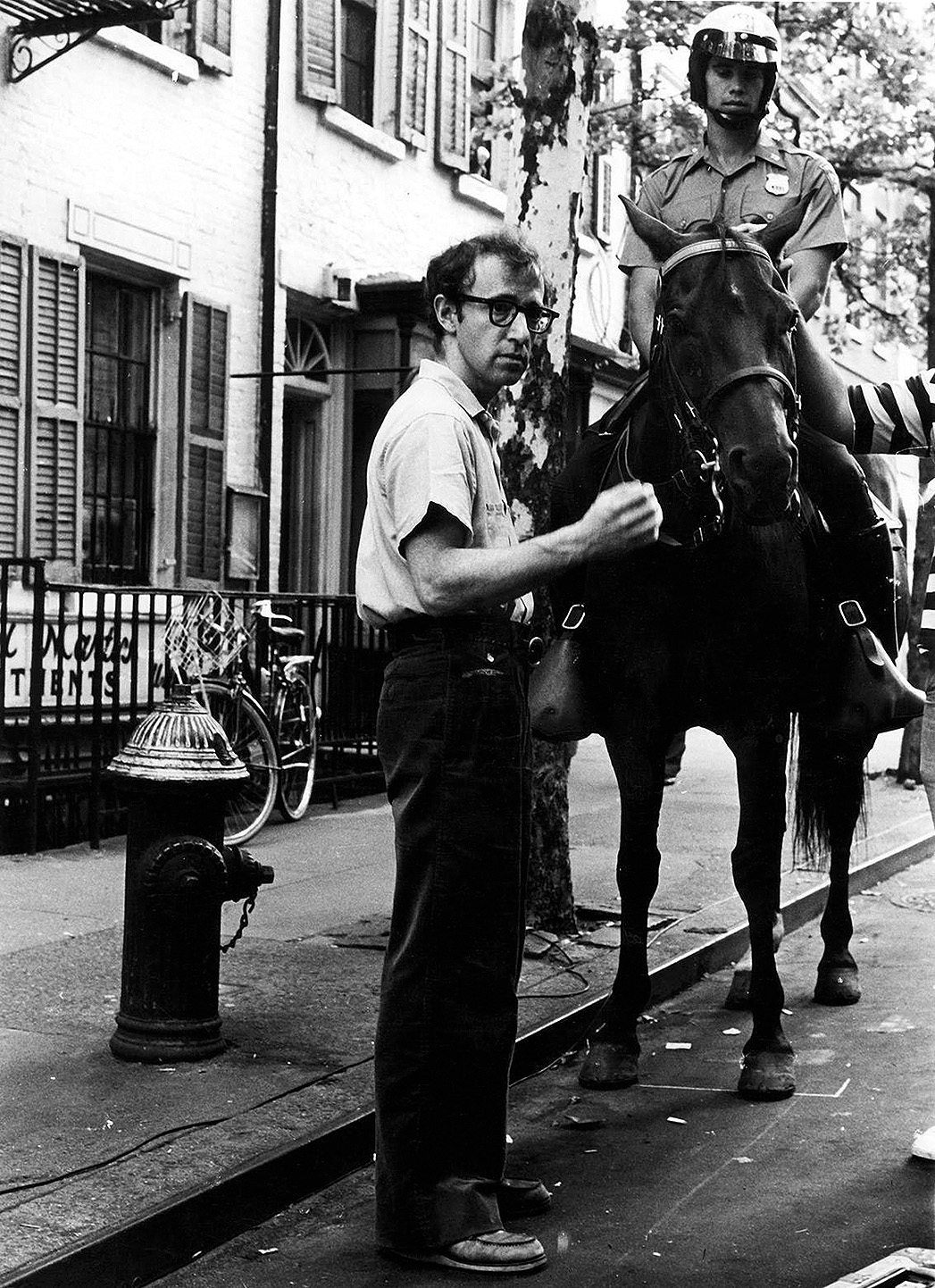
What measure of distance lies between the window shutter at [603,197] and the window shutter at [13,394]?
1033cm

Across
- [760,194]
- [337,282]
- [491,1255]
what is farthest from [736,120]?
[337,282]

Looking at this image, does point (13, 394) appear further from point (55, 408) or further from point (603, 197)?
point (603, 197)

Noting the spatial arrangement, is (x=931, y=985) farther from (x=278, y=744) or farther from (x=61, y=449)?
(x=61, y=449)

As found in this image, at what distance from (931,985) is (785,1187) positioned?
2924 millimetres

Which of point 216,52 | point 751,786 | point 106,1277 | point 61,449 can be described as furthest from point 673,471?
point 216,52

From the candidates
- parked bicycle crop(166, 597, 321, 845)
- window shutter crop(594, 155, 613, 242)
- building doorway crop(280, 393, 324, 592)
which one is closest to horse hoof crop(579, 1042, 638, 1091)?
parked bicycle crop(166, 597, 321, 845)

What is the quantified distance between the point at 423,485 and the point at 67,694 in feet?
22.7

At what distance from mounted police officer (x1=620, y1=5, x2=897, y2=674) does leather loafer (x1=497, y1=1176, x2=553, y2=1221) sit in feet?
8.33

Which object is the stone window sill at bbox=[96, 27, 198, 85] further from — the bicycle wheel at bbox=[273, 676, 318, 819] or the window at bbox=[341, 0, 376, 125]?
the bicycle wheel at bbox=[273, 676, 318, 819]

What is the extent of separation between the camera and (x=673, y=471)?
5.76 m

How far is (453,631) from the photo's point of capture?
429 centimetres

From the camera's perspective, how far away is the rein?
202 inches

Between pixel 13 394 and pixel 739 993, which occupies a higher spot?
pixel 13 394

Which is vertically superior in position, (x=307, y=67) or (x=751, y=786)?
(x=307, y=67)
